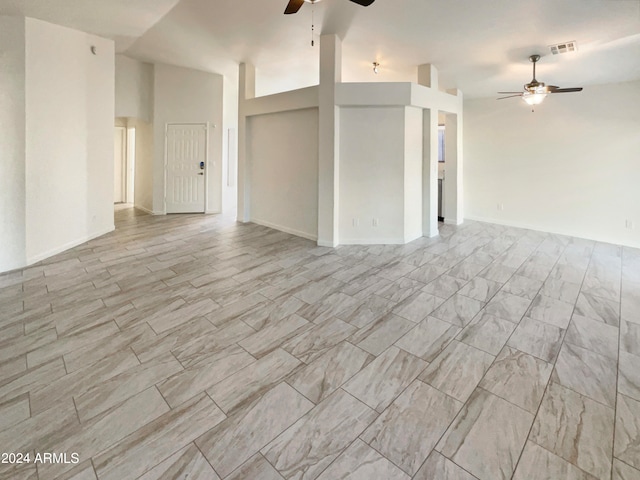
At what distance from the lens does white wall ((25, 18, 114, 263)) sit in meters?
4.10

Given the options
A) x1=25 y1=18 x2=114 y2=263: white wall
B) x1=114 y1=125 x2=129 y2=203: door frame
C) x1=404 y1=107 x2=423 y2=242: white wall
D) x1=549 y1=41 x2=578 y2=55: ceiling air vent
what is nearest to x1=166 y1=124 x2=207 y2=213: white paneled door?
x1=25 y1=18 x2=114 y2=263: white wall

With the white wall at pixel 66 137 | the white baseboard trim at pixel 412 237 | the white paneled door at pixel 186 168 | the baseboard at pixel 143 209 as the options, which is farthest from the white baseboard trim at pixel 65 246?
the white baseboard trim at pixel 412 237

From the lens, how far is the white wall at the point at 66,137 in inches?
161

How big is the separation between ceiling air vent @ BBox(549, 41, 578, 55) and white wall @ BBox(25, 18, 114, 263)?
6666mm

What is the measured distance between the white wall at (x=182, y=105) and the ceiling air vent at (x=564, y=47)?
6.39 meters

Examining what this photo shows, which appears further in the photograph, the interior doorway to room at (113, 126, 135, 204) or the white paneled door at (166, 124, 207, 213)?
the interior doorway to room at (113, 126, 135, 204)

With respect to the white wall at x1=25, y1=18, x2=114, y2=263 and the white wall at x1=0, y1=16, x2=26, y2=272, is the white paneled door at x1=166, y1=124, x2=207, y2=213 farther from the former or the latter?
the white wall at x1=0, y1=16, x2=26, y2=272

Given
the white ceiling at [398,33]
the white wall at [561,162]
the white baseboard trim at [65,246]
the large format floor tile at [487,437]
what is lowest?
the large format floor tile at [487,437]

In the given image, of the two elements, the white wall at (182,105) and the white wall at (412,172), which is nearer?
the white wall at (412,172)

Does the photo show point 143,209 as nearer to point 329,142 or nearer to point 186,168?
point 186,168

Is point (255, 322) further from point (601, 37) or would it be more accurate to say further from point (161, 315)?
point (601, 37)

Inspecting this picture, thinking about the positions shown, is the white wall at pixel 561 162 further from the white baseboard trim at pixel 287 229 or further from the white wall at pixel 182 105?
the white wall at pixel 182 105

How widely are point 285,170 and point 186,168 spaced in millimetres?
3061

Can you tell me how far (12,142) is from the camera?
3867 millimetres
